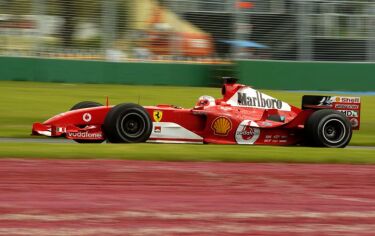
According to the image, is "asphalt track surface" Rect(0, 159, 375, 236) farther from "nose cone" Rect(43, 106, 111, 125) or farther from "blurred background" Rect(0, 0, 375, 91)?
"blurred background" Rect(0, 0, 375, 91)

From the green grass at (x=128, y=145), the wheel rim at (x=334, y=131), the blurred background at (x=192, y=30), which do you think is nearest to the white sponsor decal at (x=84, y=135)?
the green grass at (x=128, y=145)

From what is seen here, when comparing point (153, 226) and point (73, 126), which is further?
point (73, 126)

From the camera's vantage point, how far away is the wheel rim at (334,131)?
39.9 feet

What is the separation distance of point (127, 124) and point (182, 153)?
5.61 ft

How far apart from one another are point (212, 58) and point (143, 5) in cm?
259

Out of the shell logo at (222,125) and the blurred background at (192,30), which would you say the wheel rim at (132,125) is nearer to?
the shell logo at (222,125)

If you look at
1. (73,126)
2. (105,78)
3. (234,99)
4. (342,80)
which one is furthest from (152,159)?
(342,80)

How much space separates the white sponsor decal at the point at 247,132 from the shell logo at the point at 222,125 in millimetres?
158

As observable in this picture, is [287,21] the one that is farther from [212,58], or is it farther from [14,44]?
[14,44]

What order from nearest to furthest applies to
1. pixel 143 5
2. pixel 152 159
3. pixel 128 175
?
1. pixel 128 175
2. pixel 152 159
3. pixel 143 5

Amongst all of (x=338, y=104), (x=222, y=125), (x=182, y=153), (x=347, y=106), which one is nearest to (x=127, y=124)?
(x=222, y=125)

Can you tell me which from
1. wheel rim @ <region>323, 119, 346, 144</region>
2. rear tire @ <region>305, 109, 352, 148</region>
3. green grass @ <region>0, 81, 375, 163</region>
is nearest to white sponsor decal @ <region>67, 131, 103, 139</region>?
green grass @ <region>0, 81, 375, 163</region>

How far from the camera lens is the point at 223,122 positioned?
12.1 meters

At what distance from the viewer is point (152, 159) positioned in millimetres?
Result: 9438
